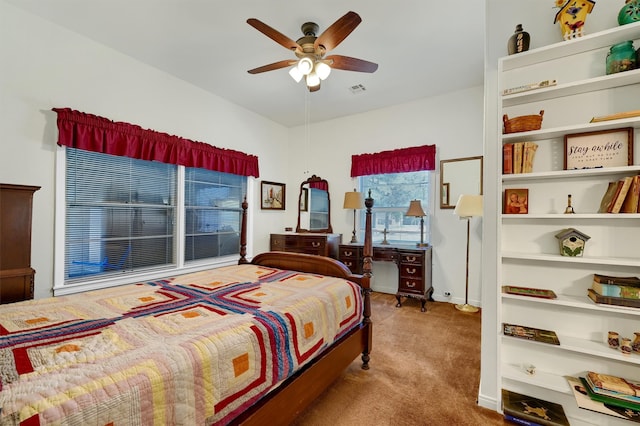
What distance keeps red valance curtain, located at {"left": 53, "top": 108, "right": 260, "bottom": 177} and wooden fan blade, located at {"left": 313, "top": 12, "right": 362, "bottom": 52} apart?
2175 mm

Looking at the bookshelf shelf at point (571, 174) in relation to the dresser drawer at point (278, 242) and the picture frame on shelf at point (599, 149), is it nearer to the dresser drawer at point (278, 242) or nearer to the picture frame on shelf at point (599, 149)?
the picture frame on shelf at point (599, 149)

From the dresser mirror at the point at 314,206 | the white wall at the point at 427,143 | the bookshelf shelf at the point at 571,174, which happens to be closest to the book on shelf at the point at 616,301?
the bookshelf shelf at the point at 571,174

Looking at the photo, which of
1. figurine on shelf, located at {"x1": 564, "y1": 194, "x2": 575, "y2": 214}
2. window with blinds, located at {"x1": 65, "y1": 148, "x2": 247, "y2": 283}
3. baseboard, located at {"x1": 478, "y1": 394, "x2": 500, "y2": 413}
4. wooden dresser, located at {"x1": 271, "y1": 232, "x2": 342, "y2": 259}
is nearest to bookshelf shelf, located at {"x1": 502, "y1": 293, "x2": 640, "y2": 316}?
figurine on shelf, located at {"x1": 564, "y1": 194, "x2": 575, "y2": 214}

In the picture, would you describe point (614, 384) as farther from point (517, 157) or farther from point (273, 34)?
point (273, 34)

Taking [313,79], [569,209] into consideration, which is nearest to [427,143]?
[313,79]

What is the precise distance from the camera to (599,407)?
1.48 meters

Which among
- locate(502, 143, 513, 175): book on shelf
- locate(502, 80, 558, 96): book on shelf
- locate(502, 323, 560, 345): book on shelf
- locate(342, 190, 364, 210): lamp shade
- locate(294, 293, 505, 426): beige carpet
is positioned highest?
locate(502, 80, 558, 96): book on shelf

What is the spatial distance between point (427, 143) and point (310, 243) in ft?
7.65

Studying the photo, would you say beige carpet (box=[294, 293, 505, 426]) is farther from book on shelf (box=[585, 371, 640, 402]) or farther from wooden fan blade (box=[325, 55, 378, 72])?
wooden fan blade (box=[325, 55, 378, 72])

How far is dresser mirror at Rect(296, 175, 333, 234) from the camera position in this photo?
16.1ft

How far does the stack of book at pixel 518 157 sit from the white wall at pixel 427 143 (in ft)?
6.83

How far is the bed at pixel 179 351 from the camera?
0.84m

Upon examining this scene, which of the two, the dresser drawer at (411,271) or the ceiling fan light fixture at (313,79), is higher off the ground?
the ceiling fan light fixture at (313,79)

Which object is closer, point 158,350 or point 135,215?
point 158,350
